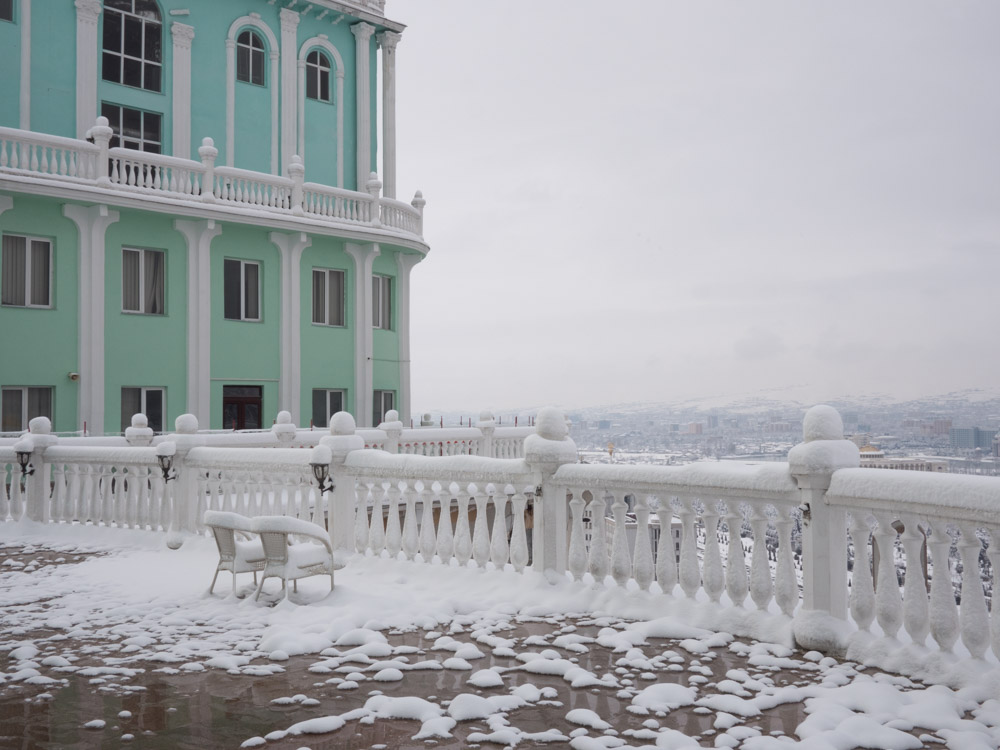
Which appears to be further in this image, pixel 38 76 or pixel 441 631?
pixel 38 76

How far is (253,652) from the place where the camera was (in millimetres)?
6602

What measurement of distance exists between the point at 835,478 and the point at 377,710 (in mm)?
3756

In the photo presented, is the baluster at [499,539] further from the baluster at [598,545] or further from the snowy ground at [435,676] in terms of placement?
the baluster at [598,545]

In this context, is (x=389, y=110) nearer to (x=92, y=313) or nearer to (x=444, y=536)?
(x=92, y=313)

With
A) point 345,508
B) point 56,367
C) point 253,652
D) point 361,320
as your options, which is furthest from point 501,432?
point 253,652

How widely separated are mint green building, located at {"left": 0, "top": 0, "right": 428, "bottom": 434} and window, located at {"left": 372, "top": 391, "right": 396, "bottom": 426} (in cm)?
7

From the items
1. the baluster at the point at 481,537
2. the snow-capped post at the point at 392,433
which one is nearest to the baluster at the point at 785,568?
the baluster at the point at 481,537

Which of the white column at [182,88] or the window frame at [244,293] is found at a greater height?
the white column at [182,88]

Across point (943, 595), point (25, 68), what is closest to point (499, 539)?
point (943, 595)

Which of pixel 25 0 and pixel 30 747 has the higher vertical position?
pixel 25 0

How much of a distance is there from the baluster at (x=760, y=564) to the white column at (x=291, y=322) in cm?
1967

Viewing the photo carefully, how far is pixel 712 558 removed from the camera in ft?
23.9

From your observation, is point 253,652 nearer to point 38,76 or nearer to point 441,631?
point 441,631

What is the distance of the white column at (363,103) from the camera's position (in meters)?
29.1
